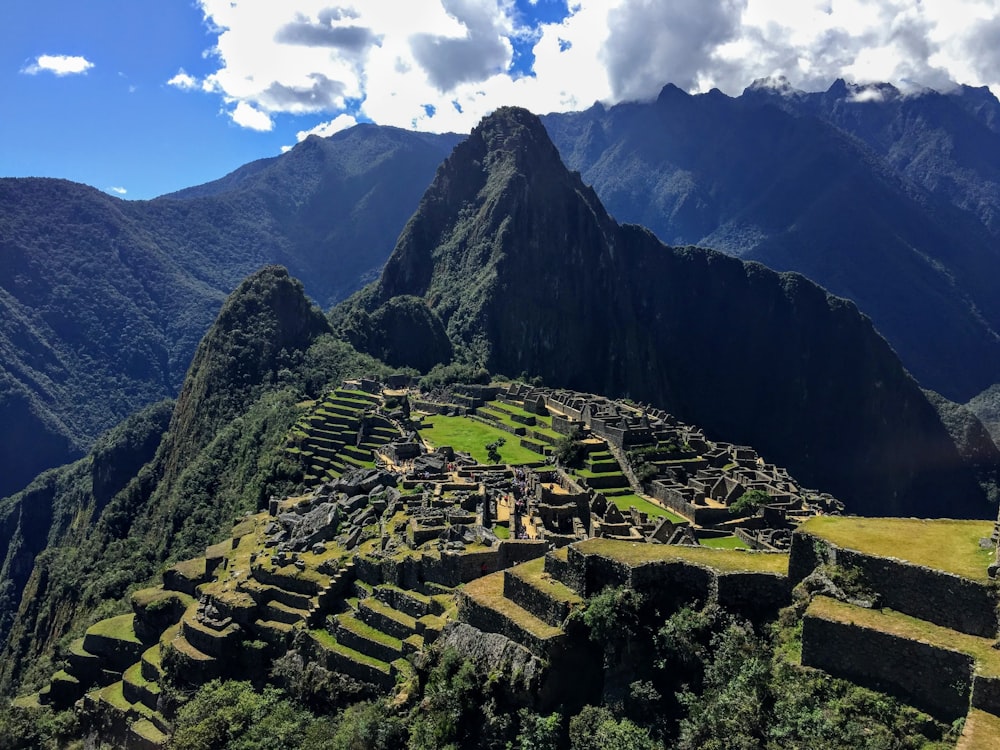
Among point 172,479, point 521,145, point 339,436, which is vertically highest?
point 521,145

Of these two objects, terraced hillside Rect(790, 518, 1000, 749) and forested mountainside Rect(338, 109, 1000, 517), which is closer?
terraced hillside Rect(790, 518, 1000, 749)

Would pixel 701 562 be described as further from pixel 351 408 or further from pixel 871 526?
pixel 351 408

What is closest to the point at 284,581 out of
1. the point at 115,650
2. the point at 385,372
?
the point at 115,650

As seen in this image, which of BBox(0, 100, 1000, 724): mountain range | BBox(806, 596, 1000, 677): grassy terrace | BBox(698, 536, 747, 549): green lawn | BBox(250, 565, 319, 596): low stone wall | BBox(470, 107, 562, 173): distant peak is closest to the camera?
BBox(806, 596, 1000, 677): grassy terrace

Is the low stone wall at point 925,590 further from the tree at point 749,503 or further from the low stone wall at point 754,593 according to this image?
the tree at point 749,503

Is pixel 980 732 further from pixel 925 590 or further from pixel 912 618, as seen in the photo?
pixel 925 590

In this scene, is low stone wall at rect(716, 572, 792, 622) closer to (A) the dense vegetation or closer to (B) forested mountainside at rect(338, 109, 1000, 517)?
(A) the dense vegetation

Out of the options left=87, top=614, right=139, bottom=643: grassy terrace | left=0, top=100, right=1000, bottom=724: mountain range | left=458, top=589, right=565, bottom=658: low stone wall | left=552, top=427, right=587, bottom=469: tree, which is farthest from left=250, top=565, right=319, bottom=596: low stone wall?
left=552, top=427, right=587, bottom=469: tree
